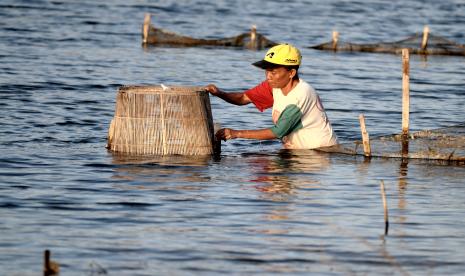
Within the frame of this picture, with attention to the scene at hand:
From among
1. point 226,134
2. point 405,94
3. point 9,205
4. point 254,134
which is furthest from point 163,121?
point 405,94

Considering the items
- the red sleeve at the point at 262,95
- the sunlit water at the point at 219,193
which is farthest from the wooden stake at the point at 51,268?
the red sleeve at the point at 262,95

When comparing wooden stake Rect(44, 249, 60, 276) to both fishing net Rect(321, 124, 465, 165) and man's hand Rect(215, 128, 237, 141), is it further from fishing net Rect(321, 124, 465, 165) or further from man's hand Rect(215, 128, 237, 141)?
fishing net Rect(321, 124, 465, 165)

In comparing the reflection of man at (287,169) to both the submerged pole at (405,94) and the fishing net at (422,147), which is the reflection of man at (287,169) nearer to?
the fishing net at (422,147)

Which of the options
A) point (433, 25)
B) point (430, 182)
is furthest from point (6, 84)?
point (433, 25)

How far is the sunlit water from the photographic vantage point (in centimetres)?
789

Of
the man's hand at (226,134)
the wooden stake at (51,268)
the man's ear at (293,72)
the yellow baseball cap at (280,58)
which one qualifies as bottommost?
the wooden stake at (51,268)

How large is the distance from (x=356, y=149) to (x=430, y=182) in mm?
1335

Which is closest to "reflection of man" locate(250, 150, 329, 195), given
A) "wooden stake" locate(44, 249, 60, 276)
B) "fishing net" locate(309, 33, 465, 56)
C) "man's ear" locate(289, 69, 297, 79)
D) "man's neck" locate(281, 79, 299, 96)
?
"man's neck" locate(281, 79, 299, 96)

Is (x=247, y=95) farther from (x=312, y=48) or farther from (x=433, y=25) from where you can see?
(x=433, y=25)

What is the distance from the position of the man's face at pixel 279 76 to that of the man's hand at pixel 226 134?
1.98 feet

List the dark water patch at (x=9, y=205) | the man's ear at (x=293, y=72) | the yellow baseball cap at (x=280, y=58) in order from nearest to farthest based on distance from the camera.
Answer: the dark water patch at (x=9, y=205) < the yellow baseball cap at (x=280, y=58) < the man's ear at (x=293, y=72)

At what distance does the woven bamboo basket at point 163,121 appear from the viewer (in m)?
11.1

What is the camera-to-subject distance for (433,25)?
116 feet

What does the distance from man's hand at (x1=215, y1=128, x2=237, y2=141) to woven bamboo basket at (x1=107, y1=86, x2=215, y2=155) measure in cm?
7
